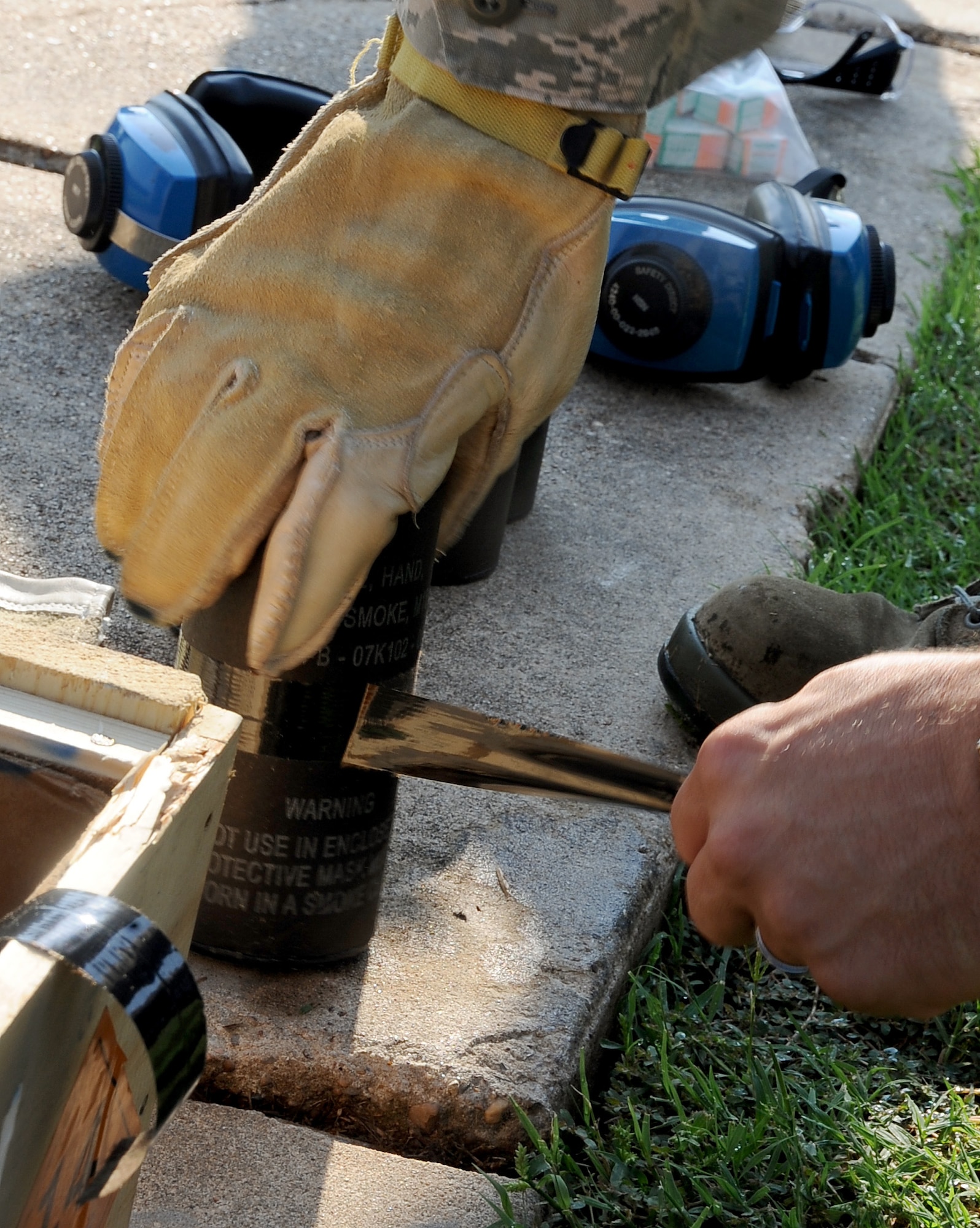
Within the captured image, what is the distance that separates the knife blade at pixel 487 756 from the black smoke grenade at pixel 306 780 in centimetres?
2

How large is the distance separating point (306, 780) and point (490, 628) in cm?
68

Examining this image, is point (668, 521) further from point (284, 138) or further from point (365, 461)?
point (365, 461)

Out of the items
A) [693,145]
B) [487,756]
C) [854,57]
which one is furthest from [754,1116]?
[854,57]

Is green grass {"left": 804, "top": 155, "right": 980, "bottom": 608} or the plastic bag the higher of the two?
the plastic bag

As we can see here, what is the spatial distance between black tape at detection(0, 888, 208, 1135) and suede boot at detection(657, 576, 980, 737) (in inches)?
42.3

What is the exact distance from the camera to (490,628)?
1.79 m

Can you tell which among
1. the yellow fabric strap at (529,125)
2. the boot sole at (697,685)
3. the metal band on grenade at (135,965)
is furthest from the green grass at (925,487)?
the metal band on grenade at (135,965)

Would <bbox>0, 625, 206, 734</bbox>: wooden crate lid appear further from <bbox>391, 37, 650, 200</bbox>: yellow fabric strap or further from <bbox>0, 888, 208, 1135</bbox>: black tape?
<bbox>391, 37, 650, 200</bbox>: yellow fabric strap

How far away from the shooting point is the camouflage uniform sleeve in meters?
1.11

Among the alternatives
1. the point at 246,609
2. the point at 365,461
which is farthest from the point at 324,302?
the point at 246,609

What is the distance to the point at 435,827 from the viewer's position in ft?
4.80

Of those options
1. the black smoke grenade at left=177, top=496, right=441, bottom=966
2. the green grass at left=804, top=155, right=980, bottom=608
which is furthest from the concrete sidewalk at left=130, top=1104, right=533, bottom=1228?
the green grass at left=804, top=155, right=980, bottom=608

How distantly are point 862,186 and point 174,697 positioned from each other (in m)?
3.21

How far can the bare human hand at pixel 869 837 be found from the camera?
813 millimetres
